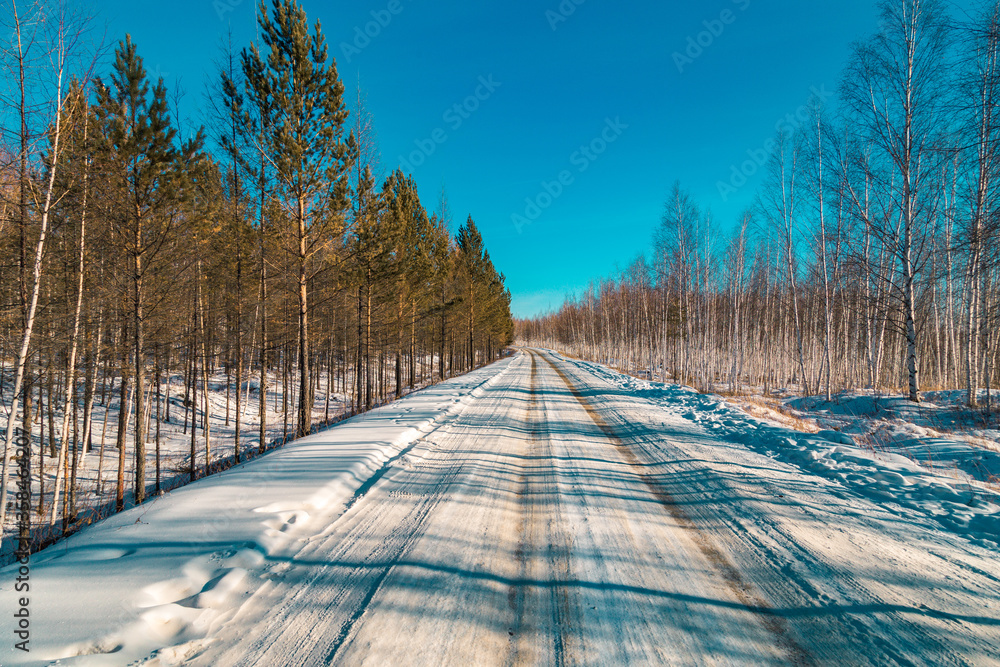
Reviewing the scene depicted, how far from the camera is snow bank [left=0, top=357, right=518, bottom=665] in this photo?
2105 millimetres

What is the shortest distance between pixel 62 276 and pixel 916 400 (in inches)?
875

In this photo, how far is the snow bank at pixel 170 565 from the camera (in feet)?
6.91

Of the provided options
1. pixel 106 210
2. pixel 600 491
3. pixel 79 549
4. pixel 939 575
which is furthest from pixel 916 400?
pixel 106 210

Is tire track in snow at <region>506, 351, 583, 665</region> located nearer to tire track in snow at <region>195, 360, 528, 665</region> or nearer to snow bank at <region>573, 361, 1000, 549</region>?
tire track in snow at <region>195, 360, 528, 665</region>

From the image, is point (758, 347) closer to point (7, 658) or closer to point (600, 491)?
point (600, 491)

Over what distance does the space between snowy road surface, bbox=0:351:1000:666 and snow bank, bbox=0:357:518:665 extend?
2 cm

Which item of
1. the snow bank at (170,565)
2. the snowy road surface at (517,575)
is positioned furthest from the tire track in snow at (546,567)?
the snow bank at (170,565)

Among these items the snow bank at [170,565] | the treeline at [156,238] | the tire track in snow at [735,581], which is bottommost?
the tire track in snow at [735,581]

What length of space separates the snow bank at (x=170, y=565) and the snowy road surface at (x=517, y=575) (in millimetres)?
17

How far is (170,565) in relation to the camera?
285 centimetres

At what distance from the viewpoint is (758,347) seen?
32281 millimetres

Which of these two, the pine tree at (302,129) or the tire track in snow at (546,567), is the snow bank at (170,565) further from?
the pine tree at (302,129)

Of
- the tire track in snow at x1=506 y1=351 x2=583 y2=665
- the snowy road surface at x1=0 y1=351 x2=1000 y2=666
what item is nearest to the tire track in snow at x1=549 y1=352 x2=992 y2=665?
the snowy road surface at x1=0 y1=351 x2=1000 y2=666

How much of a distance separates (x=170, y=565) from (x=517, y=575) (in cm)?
283
